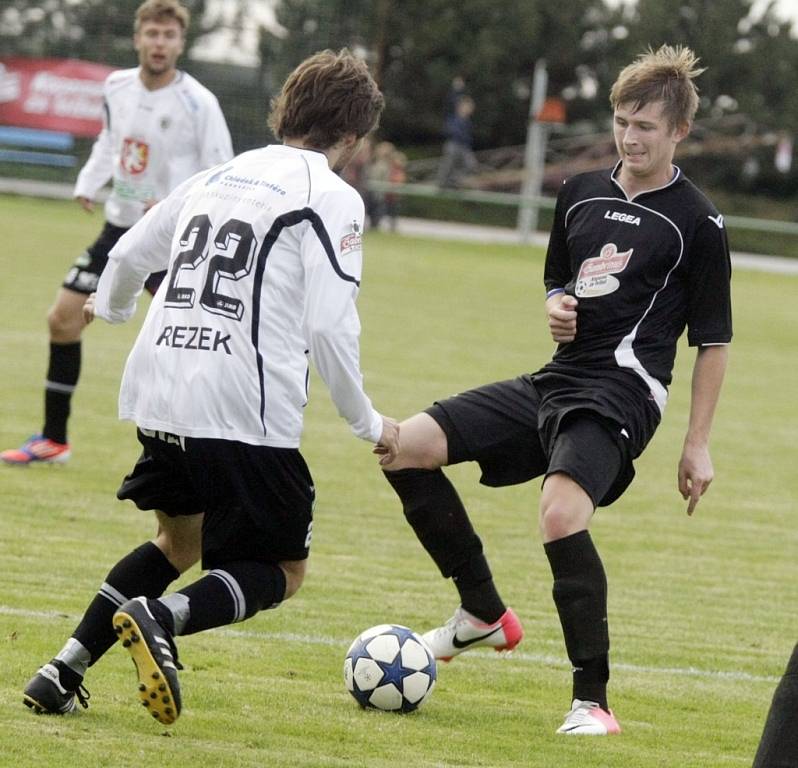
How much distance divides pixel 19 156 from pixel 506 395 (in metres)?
29.1

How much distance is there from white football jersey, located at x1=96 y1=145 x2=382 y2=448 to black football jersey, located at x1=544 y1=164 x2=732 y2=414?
1003mm

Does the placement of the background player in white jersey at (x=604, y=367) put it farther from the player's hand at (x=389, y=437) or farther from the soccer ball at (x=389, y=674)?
the soccer ball at (x=389, y=674)

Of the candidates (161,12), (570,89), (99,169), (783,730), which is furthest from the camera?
(570,89)

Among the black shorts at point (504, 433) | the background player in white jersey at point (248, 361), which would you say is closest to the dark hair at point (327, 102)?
the background player in white jersey at point (248, 361)

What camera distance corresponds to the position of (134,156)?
8.62 meters

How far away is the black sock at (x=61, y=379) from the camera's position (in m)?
8.23

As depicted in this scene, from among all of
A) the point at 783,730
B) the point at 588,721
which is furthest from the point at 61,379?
the point at 783,730

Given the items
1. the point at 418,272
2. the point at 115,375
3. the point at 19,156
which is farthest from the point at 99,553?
the point at 19,156

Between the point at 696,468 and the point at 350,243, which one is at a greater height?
the point at 350,243

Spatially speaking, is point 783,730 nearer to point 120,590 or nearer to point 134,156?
point 120,590

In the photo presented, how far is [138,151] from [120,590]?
469 cm

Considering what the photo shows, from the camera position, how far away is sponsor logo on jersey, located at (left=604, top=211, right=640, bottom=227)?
191 inches

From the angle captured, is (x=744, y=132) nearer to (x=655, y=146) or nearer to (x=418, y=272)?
(x=418, y=272)

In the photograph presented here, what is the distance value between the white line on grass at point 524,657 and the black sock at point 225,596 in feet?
4.14
